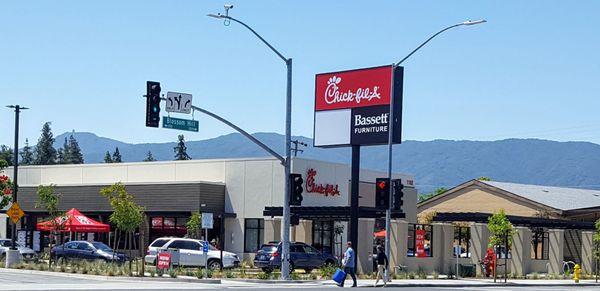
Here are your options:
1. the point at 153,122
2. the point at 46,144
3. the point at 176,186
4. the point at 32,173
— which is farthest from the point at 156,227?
the point at 46,144

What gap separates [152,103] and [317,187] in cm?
2674

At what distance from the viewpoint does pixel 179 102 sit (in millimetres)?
37656

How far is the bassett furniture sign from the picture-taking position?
44.7 metres

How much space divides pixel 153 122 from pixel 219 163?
27814 millimetres

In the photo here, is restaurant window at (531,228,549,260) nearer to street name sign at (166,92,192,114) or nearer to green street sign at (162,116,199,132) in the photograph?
green street sign at (162,116,199,132)

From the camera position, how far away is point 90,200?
64.4 meters

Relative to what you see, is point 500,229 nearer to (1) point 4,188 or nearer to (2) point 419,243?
(2) point 419,243

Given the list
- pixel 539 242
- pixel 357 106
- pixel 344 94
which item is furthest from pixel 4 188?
pixel 539 242

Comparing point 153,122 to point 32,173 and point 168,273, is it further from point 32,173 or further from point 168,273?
point 32,173

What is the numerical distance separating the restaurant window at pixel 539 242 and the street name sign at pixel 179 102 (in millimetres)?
29195

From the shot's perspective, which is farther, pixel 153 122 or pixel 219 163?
pixel 219 163

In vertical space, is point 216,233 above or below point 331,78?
below

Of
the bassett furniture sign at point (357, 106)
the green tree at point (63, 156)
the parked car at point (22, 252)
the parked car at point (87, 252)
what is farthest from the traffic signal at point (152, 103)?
the green tree at point (63, 156)

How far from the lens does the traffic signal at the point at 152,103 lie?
3475cm
